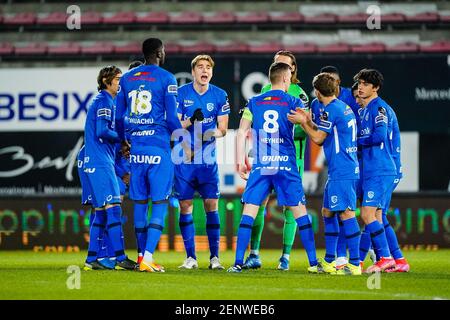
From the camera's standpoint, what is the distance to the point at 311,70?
46.4 feet

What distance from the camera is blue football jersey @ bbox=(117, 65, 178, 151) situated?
29.1 ft

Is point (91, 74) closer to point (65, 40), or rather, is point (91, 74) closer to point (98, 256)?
point (65, 40)

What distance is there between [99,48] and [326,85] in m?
8.91

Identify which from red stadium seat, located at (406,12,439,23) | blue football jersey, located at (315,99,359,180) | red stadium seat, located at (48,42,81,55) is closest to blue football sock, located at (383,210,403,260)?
blue football jersey, located at (315,99,359,180)

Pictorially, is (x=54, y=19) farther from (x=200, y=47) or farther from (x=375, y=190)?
(x=375, y=190)

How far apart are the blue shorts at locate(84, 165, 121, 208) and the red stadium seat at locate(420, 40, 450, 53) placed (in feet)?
31.5

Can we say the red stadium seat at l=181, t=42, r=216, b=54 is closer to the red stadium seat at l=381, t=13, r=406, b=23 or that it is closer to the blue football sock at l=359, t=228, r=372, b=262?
the red stadium seat at l=381, t=13, r=406, b=23

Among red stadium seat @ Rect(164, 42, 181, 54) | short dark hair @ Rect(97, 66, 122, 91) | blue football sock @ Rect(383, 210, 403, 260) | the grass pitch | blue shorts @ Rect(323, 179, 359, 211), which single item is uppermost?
red stadium seat @ Rect(164, 42, 181, 54)

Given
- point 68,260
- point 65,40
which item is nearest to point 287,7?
point 65,40

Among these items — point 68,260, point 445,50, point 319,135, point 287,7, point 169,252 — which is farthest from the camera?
point 287,7

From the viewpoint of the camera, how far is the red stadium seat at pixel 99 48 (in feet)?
56.0

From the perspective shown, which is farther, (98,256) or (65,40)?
(65,40)

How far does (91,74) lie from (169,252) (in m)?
3.05

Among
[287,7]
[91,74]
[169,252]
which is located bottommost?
[169,252]
